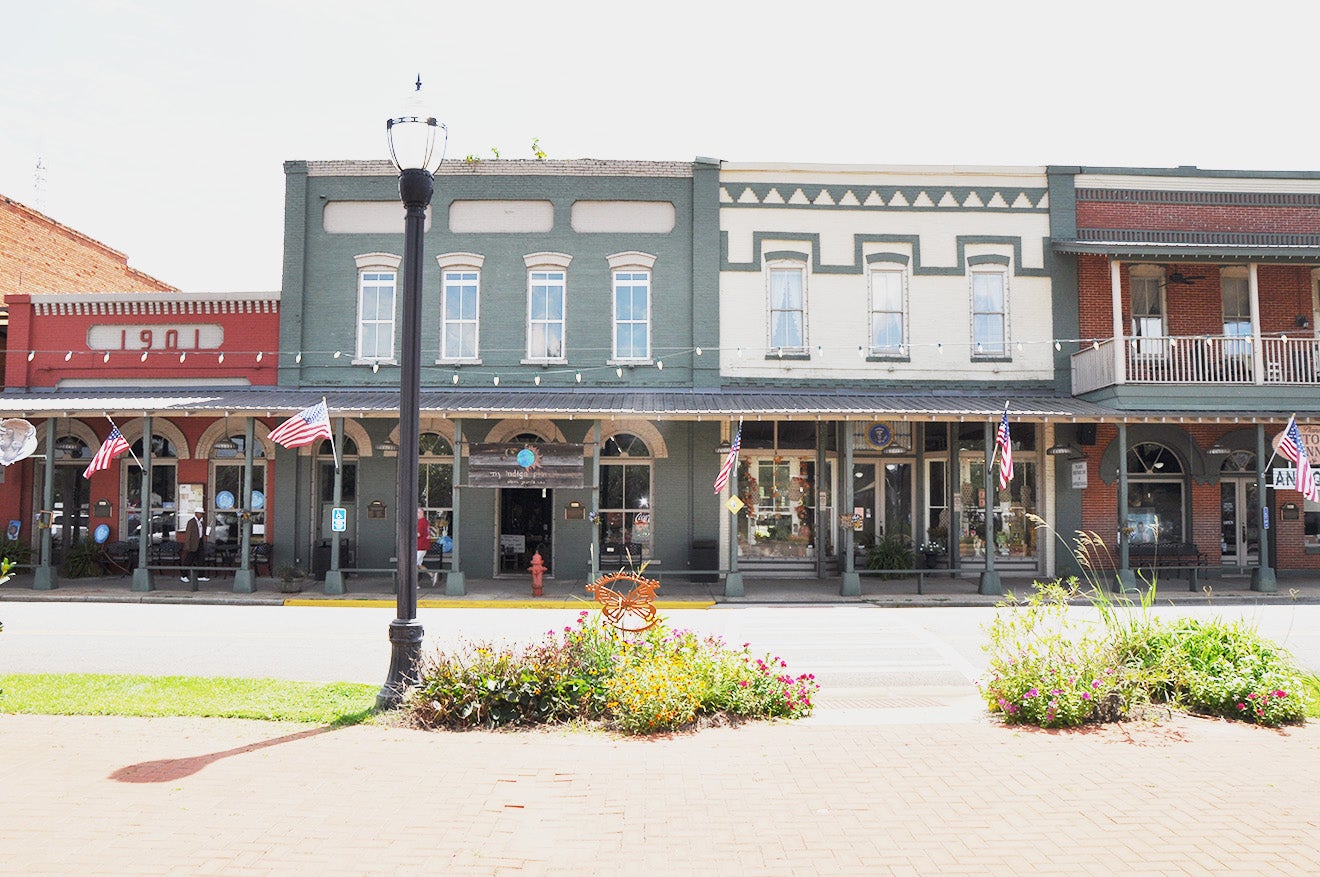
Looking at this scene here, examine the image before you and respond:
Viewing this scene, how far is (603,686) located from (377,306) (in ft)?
48.7

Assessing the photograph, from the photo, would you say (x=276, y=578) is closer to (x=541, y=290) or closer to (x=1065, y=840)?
(x=541, y=290)

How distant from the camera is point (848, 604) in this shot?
51.6 ft

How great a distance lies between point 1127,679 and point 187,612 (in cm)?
1382

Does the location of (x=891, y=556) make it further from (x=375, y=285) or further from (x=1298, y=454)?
(x=375, y=285)

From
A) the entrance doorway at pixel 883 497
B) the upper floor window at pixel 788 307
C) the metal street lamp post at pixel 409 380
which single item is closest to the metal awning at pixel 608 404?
the upper floor window at pixel 788 307

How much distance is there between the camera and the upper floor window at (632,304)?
1945 centimetres

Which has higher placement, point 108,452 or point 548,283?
point 548,283

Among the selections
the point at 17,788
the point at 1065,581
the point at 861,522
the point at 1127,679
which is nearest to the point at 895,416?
the point at 861,522

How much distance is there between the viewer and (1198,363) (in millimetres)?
18547

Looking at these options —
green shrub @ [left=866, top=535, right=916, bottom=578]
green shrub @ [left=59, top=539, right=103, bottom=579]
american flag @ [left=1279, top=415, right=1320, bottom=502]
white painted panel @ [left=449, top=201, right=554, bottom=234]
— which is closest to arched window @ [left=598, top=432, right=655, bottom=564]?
green shrub @ [left=866, top=535, right=916, bottom=578]

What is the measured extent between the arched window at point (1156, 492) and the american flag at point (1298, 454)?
2.87 metres

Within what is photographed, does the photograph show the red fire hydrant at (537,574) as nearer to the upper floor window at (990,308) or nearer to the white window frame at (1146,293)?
the upper floor window at (990,308)

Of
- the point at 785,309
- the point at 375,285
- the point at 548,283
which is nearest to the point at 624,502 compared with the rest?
the point at 548,283

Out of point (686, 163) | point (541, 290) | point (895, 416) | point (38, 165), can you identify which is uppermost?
point (38, 165)
